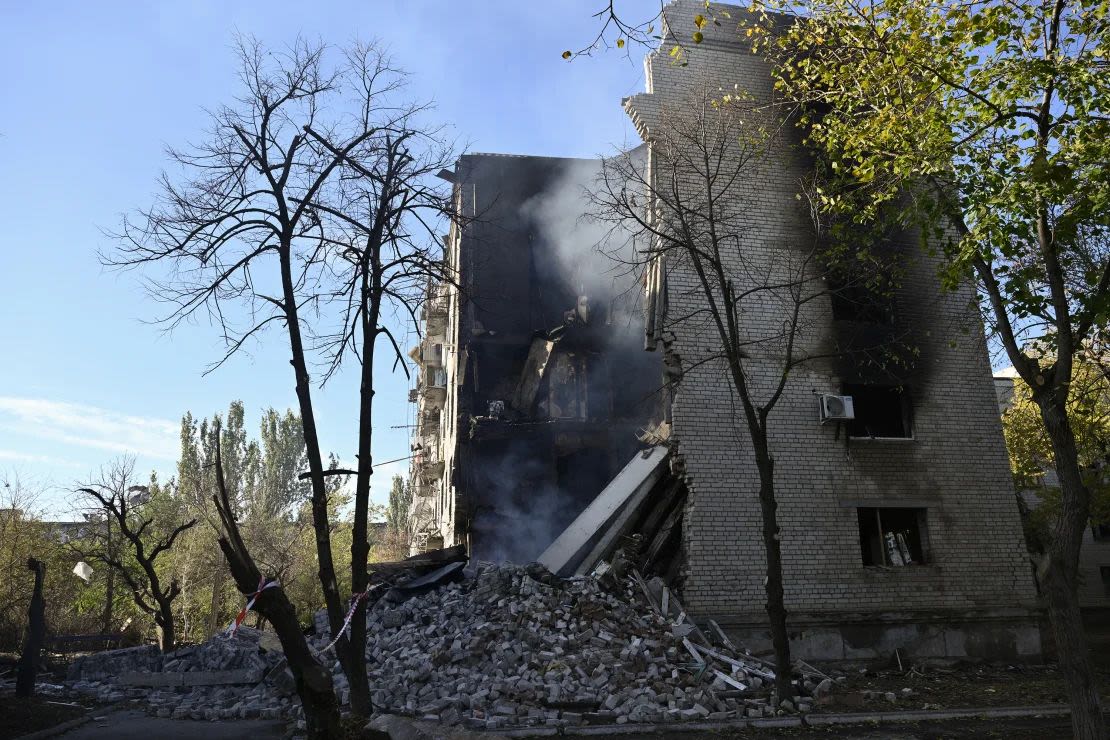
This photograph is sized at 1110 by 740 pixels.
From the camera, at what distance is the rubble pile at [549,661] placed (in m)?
8.82

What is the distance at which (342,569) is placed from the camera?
3372 cm

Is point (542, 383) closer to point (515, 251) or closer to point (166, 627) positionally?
point (515, 251)

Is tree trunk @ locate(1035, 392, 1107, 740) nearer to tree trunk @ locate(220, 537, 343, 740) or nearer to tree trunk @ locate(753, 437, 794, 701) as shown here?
tree trunk @ locate(753, 437, 794, 701)

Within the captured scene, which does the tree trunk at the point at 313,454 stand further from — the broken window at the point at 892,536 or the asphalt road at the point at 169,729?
the broken window at the point at 892,536

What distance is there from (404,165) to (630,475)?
22.9ft

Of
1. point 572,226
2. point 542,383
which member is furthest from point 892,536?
point 572,226

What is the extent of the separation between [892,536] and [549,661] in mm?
6881

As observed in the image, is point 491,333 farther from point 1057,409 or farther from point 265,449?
point 265,449

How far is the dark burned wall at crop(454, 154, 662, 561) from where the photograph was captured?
18.3m

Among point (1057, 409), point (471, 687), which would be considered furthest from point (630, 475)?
point (1057, 409)

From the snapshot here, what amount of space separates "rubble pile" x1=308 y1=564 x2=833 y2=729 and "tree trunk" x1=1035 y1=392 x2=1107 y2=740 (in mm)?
2989

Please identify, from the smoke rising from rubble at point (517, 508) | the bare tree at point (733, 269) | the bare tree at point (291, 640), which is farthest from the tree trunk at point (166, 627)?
the bare tree at point (291, 640)

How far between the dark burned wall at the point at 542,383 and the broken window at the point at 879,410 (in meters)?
4.42

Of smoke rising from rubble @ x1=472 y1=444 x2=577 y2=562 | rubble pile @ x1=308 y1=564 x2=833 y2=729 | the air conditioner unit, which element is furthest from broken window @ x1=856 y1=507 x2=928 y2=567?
smoke rising from rubble @ x1=472 y1=444 x2=577 y2=562
